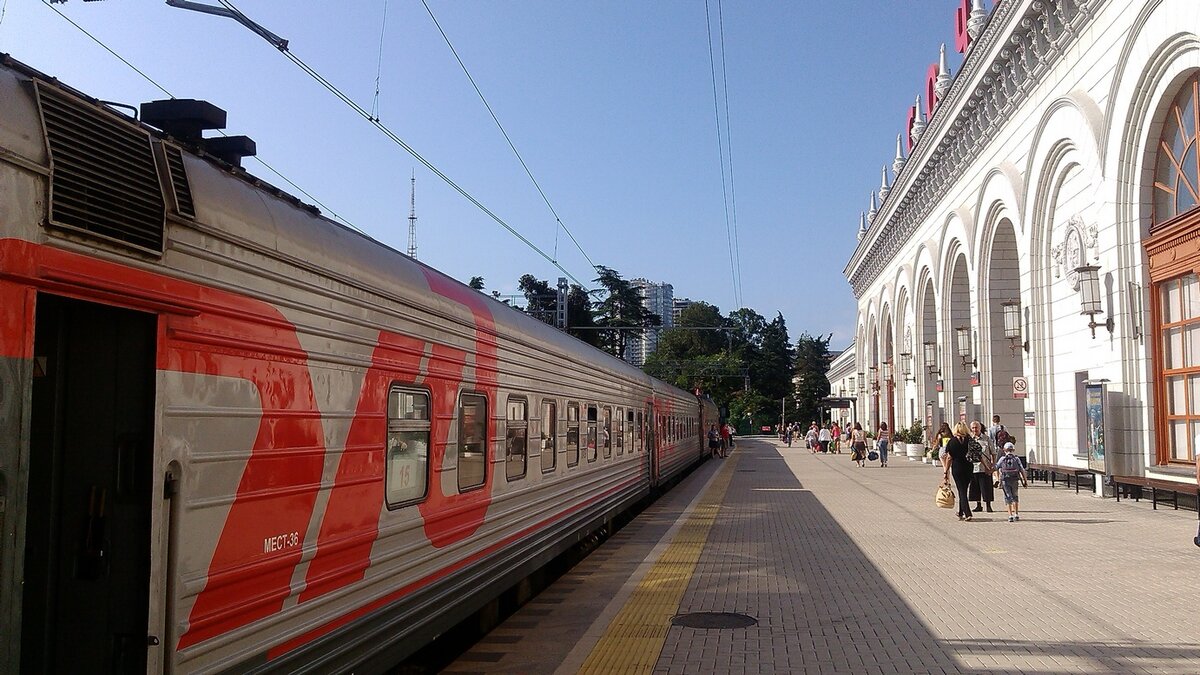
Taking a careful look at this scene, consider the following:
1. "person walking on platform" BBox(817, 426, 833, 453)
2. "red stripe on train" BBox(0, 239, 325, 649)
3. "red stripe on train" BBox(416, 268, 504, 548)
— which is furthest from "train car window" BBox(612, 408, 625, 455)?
"person walking on platform" BBox(817, 426, 833, 453)

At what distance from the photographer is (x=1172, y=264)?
1630 centimetres

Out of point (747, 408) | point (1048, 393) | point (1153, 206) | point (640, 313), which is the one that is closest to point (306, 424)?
point (1153, 206)

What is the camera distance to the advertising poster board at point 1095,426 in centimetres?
1816

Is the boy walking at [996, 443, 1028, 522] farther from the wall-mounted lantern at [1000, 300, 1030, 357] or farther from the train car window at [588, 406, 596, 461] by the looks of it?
the wall-mounted lantern at [1000, 300, 1030, 357]

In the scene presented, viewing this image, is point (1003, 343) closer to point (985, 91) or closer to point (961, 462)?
point (985, 91)

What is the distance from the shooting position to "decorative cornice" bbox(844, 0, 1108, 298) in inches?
824

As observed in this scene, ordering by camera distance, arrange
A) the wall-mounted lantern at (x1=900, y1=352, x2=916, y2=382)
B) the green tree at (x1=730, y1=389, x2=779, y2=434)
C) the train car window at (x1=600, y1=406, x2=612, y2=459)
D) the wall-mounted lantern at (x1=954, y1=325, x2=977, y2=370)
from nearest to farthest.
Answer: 1. the train car window at (x1=600, y1=406, x2=612, y2=459)
2. the wall-mounted lantern at (x1=954, y1=325, x2=977, y2=370)
3. the wall-mounted lantern at (x1=900, y1=352, x2=916, y2=382)
4. the green tree at (x1=730, y1=389, x2=779, y2=434)

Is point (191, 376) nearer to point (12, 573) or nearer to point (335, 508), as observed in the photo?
point (12, 573)

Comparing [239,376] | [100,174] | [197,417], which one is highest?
[100,174]

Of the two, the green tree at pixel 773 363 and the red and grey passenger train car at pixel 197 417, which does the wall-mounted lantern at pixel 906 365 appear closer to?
the red and grey passenger train car at pixel 197 417

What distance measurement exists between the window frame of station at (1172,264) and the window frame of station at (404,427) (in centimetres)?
1401

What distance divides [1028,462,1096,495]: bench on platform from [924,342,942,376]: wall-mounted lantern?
36.4 ft

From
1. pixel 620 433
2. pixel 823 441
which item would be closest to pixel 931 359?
pixel 823 441

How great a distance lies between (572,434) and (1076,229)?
14.6m
